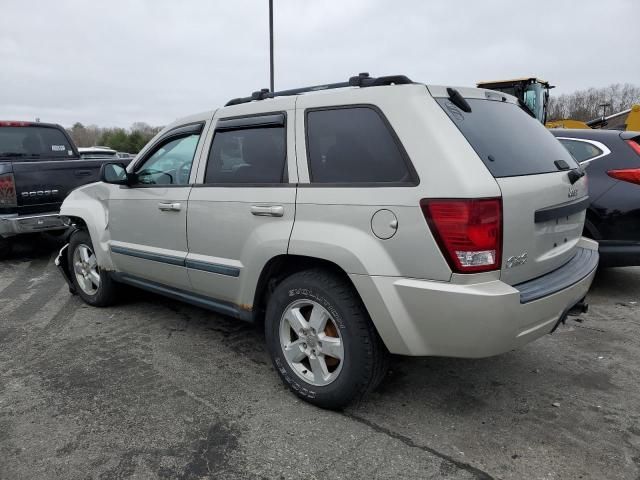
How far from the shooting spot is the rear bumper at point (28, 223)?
625cm

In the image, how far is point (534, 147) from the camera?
2928mm

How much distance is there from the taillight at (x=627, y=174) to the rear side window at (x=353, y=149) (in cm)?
310

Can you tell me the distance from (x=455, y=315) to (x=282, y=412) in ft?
4.02

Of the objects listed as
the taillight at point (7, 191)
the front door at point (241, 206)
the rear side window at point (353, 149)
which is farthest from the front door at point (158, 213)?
the taillight at point (7, 191)

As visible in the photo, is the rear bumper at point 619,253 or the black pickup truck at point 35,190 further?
the black pickup truck at point 35,190

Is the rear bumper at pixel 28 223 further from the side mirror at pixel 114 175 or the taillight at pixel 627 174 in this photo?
the taillight at pixel 627 174

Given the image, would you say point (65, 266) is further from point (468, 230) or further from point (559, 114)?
point (559, 114)

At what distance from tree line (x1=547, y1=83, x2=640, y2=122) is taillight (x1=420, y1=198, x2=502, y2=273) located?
5081 centimetres

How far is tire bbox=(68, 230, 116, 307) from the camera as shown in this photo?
4715mm

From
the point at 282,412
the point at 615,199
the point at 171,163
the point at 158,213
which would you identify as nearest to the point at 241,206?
the point at 158,213

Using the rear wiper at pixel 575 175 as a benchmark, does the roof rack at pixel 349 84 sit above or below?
above

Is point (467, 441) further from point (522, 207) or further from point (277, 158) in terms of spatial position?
point (277, 158)

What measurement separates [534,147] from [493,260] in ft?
3.14

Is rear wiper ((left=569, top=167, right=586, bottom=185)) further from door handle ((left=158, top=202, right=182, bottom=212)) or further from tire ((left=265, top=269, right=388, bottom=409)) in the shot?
door handle ((left=158, top=202, right=182, bottom=212))
